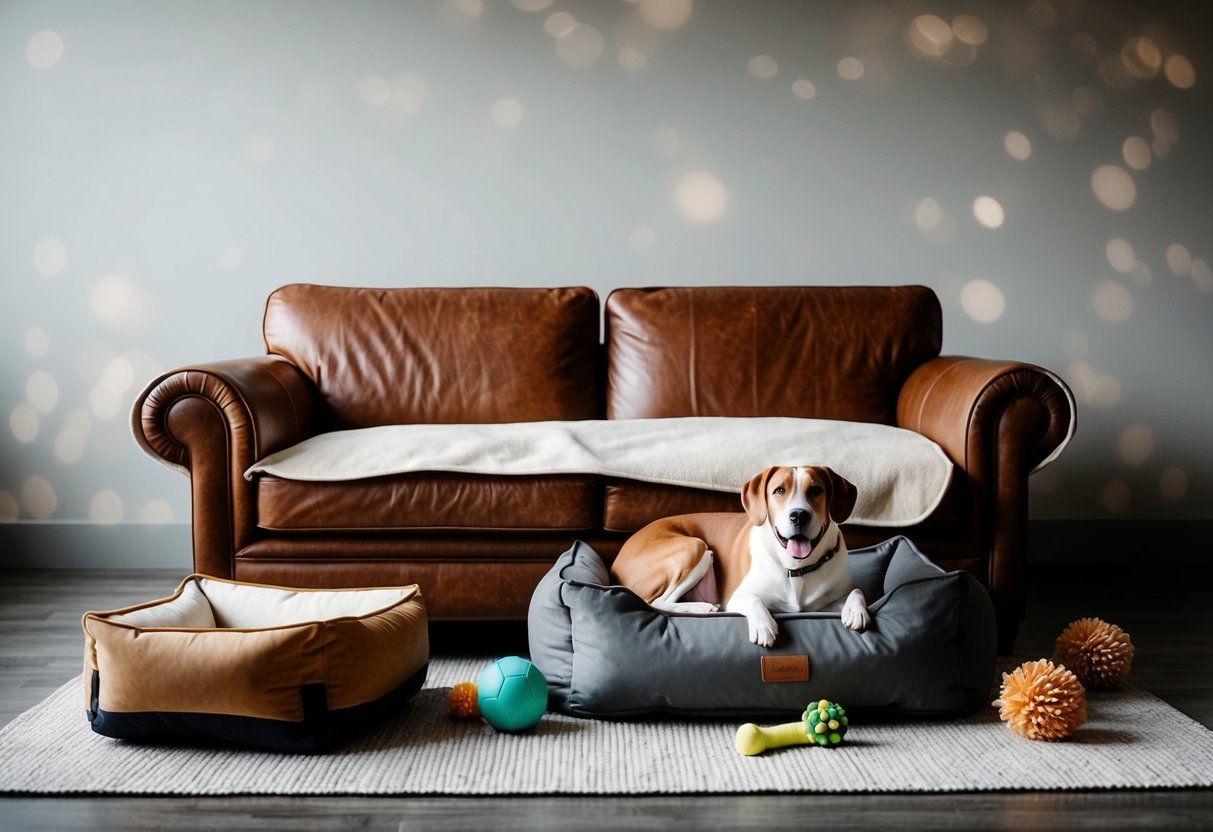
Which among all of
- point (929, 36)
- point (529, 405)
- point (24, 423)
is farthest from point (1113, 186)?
point (24, 423)

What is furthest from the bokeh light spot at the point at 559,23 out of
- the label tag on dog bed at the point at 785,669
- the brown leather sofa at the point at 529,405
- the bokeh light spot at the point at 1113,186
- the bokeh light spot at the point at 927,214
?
the label tag on dog bed at the point at 785,669

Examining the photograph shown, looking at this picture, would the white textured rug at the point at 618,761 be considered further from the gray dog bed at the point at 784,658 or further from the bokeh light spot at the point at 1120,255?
the bokeh light spot at the point at 1120,255

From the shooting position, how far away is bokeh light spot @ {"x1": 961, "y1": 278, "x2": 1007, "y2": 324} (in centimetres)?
379

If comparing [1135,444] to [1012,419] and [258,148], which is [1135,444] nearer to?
[1012,419]

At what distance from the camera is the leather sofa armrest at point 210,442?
2.58m

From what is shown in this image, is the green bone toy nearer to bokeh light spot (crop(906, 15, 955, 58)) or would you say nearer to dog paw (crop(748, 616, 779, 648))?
dog paw (crop(748, 616, 779, 648))

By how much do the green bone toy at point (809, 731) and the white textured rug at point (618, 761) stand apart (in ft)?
0.06

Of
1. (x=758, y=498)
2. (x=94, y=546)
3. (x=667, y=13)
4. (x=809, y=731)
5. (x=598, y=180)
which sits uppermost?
(x=667, y=13)

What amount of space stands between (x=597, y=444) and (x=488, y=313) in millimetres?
778

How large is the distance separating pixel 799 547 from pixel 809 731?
0.38 m

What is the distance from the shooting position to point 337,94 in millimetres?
3746

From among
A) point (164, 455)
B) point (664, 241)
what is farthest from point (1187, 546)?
point (164, 455)

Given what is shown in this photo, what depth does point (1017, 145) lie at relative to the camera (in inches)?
149

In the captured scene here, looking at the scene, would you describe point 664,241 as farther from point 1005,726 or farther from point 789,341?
point 1005,726
